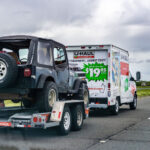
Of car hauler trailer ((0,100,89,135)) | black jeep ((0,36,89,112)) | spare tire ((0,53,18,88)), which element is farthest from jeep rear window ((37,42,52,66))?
car hauler trailer ((0,100,89,135))

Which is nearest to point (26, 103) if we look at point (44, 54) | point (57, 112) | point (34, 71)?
point (57, 112)

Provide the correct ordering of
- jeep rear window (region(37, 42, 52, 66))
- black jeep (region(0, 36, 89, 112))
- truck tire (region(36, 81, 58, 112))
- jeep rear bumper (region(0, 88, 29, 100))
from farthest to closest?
jeep rear window (region(37, 42, 52, 66))
truck tire (region(36, 81, 58, 112))
jeep rear bumper (region(0, 88, 29, 100))
black jeep (region(0, 36, 89, 112))

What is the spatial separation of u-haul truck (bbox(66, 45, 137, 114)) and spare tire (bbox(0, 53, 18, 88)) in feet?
22.3

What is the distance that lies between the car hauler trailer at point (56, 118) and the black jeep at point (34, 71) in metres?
0.25

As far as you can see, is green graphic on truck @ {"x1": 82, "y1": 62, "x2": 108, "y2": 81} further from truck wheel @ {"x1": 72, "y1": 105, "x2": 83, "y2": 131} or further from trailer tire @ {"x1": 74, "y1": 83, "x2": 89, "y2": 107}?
truck wheel @ {"x1": 72, "y1": 105, "x2": 83, "y2": 131}

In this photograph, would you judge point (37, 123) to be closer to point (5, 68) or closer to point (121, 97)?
point (5, 68)

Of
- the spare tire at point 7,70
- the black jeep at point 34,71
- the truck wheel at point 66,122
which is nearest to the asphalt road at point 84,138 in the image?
the truck wheel at point 66,122

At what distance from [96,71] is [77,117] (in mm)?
5026

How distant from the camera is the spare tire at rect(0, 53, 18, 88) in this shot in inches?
339

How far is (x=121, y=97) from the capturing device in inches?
671

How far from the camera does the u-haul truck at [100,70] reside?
15336 mm

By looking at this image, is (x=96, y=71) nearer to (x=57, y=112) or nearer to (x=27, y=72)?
(x=57, y=112)

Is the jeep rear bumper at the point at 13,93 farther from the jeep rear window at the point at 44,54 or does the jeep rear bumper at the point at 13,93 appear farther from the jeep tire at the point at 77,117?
the jeep tire at the point at 77,117

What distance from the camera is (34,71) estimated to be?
29.0 ft
